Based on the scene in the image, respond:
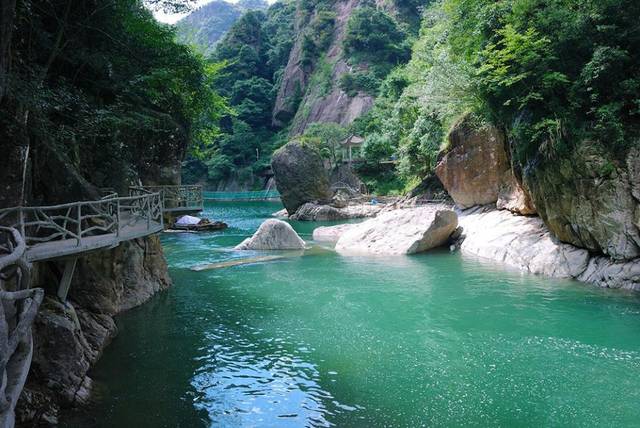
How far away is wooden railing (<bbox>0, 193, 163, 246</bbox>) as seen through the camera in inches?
329

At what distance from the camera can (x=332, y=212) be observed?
40.2m

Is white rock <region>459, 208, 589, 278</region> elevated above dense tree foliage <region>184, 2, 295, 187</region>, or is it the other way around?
dense tree foliage <region>184, 2, 295, 187</region>

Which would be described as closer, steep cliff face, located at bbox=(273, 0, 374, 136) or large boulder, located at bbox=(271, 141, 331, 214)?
large boulder, located at bbox=(271, 141, 331, 214)

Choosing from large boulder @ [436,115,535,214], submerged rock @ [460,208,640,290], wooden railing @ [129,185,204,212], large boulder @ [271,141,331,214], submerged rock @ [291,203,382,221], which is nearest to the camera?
submerged rock @ [460,208,640,290]

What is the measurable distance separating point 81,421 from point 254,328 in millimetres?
5195

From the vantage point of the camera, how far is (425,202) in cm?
3331

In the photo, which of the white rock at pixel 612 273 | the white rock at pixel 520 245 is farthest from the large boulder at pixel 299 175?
the white rock at pixel 612 273

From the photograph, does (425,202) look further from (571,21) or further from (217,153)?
(217,153)

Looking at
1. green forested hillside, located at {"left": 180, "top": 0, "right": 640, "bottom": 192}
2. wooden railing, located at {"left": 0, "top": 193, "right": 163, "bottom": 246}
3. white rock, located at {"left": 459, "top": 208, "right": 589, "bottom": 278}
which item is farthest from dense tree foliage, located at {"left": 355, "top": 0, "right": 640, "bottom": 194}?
wooden railing, located at {"left": 0, "top": 193, "right": 163, "bottom": 246}

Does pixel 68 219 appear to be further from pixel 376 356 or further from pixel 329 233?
pixel 329 233

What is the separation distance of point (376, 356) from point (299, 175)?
33121mm

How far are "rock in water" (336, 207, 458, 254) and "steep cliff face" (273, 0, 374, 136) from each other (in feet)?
138

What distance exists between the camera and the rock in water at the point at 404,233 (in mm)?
22469

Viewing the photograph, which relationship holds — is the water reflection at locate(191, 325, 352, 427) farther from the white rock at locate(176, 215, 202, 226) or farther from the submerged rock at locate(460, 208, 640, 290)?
the white rock at locate(176, 215, 202, 226)
